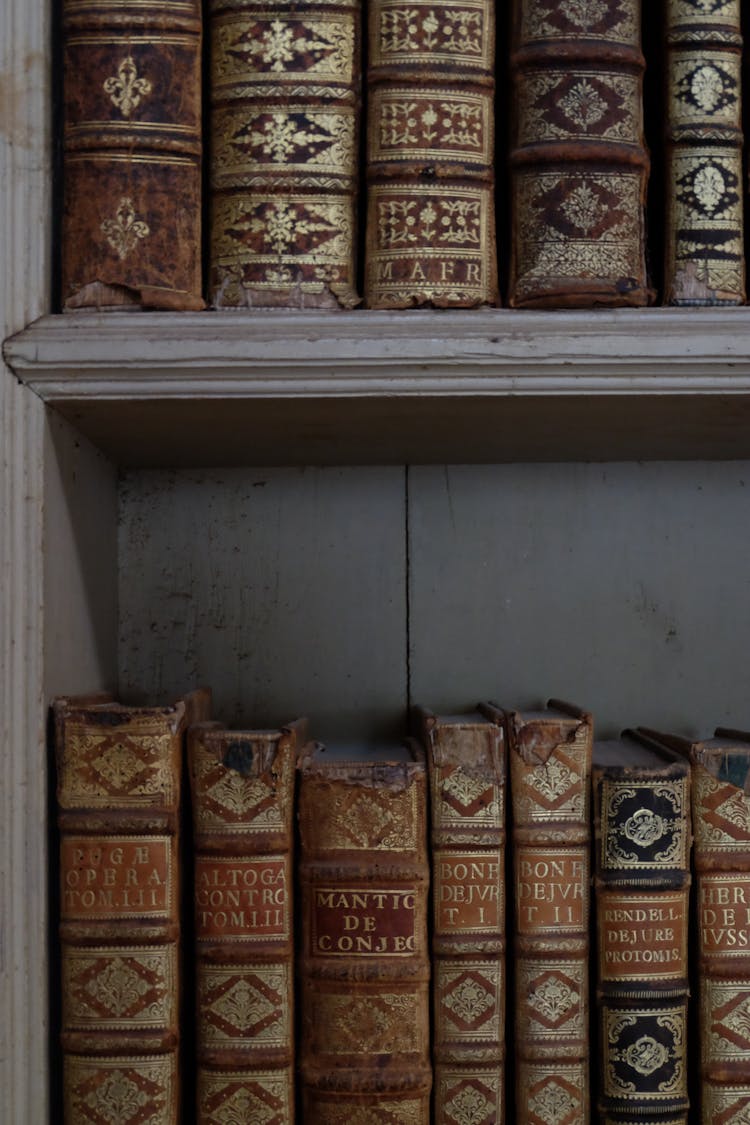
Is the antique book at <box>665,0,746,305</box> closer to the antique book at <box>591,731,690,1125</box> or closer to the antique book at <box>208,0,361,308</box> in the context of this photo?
the antique book at <box>208,0,361,308</box>

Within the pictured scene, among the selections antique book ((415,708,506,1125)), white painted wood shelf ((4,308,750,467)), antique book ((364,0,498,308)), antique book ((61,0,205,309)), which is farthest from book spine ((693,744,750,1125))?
antique book ((61,0,205,309))

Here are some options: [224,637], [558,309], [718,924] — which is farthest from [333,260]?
[718,924]

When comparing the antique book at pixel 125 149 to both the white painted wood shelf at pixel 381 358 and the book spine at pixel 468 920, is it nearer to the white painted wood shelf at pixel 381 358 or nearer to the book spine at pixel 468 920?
the white painted wood shelf at pixel 381 358

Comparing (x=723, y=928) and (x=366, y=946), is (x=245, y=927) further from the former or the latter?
(x=723, y=928)

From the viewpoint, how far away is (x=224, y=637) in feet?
4.06

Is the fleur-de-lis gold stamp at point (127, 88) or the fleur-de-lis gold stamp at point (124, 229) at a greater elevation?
the fleur-de-lis gold stamp at point (127, 88)

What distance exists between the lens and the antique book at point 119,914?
88cm

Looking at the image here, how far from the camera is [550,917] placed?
35.6 inches

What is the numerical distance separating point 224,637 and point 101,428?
1.00 feet

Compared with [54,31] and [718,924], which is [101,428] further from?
[718,924]

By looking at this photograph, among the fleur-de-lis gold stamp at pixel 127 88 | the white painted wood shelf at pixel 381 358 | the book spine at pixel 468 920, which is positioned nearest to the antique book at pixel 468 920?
the book spine at pixel 468 920

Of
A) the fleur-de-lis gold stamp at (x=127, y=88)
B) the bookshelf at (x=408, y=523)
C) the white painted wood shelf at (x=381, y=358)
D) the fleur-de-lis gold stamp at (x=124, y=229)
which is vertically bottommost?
the bookshelf at (x=408, y=523)

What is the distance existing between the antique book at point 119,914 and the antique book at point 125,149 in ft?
1.07

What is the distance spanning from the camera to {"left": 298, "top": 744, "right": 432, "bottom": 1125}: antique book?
0.89 meters
